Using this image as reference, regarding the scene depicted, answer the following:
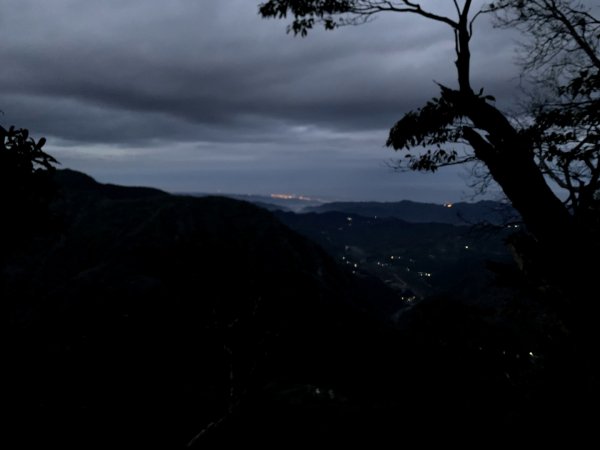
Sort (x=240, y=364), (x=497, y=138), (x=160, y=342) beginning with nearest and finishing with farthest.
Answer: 1. (x=497, y=138)
2. (x=240, y=364)
3. (x=160, y=342)

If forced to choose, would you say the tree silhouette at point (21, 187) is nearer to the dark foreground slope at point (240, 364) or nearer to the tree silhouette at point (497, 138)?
the dark foreground slope at point (240, 364)

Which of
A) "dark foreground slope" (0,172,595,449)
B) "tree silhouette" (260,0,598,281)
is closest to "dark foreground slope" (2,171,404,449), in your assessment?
"dark foreground slope" (0,172,595,449)

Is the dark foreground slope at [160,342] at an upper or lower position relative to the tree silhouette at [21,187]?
lower

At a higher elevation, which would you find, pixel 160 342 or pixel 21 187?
pixel 21 187

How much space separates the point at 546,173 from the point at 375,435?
37.0ft

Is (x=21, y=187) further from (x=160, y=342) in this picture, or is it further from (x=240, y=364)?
(x=160, y=342)

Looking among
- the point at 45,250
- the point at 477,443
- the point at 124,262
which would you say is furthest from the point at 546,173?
the point at 45,250

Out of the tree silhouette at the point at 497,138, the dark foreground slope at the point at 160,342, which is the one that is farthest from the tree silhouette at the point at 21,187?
the tree silhouette at the point at 497,138

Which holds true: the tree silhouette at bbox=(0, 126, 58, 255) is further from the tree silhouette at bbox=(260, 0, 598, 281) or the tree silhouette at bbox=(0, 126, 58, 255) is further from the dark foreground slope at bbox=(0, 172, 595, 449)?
the tree silhouette at bbox=(260, 0, 598, 281)

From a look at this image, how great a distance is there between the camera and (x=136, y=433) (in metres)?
14.8

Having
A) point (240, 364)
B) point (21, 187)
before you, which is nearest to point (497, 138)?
point (21, 187)

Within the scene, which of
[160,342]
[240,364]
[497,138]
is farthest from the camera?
[160,342]

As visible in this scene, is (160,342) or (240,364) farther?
(160,342)

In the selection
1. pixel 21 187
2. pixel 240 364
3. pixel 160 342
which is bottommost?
pixel 160 342
